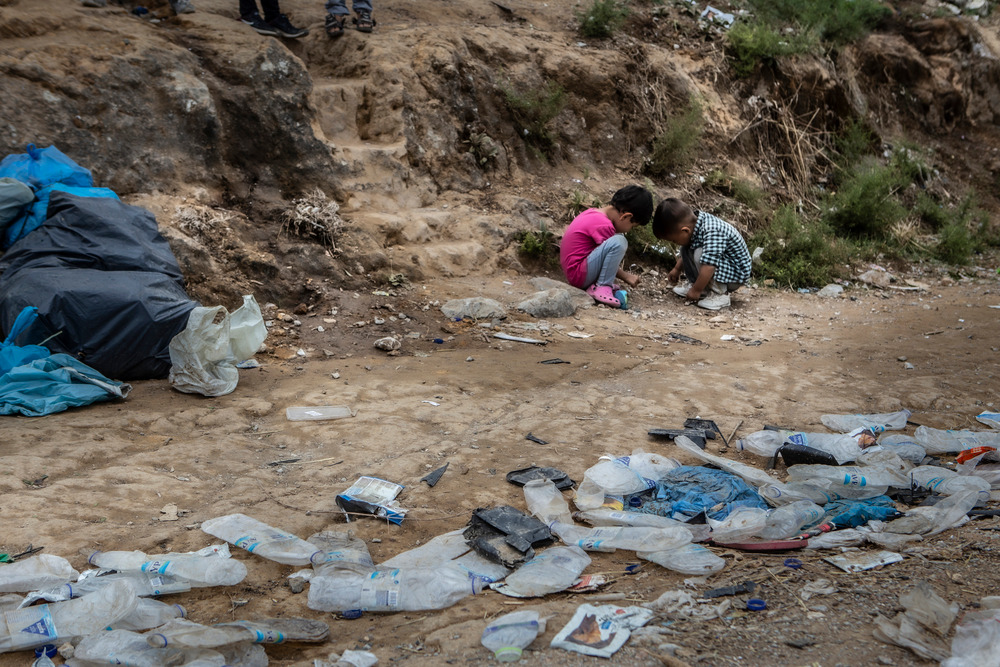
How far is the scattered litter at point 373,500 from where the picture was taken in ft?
7.20

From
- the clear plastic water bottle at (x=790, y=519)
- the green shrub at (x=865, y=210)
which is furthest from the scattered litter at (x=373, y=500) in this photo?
the green shrub at (x=865, y=210)

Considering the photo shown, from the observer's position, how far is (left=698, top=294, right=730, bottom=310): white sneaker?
5340 millimetres

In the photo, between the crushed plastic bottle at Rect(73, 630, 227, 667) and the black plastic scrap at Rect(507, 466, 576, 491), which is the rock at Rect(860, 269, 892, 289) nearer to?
the black plastic scrap at Rect(507, 466, 576, 491)

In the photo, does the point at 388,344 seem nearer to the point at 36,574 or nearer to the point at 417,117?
the point at 36,574

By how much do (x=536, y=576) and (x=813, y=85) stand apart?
7.82m

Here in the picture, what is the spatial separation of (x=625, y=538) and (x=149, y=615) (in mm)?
1274

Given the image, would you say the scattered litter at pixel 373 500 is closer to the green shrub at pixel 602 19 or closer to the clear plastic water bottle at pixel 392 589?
the clear plastic water bottle at pixel 392 589

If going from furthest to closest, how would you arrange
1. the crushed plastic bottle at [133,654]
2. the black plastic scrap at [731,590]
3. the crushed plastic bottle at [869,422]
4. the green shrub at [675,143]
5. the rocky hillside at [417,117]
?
the green shrub at [675,143]
the rocky hillside at [417,117]
the crushed plastic bottle at [869,422]
the black plastic scrap at [731,590]
the crushed plastic bottle at [133,654]

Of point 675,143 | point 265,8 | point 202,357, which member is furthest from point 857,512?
point 265,8

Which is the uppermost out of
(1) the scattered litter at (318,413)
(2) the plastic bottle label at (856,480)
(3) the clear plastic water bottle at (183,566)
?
(2) the plastic bottle label at (856,480)

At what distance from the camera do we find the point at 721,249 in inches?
207

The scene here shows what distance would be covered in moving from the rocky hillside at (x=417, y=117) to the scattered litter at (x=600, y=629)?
130 inches

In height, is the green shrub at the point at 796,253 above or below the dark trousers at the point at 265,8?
below

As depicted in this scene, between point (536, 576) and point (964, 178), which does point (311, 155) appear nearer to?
point (536, 576)
